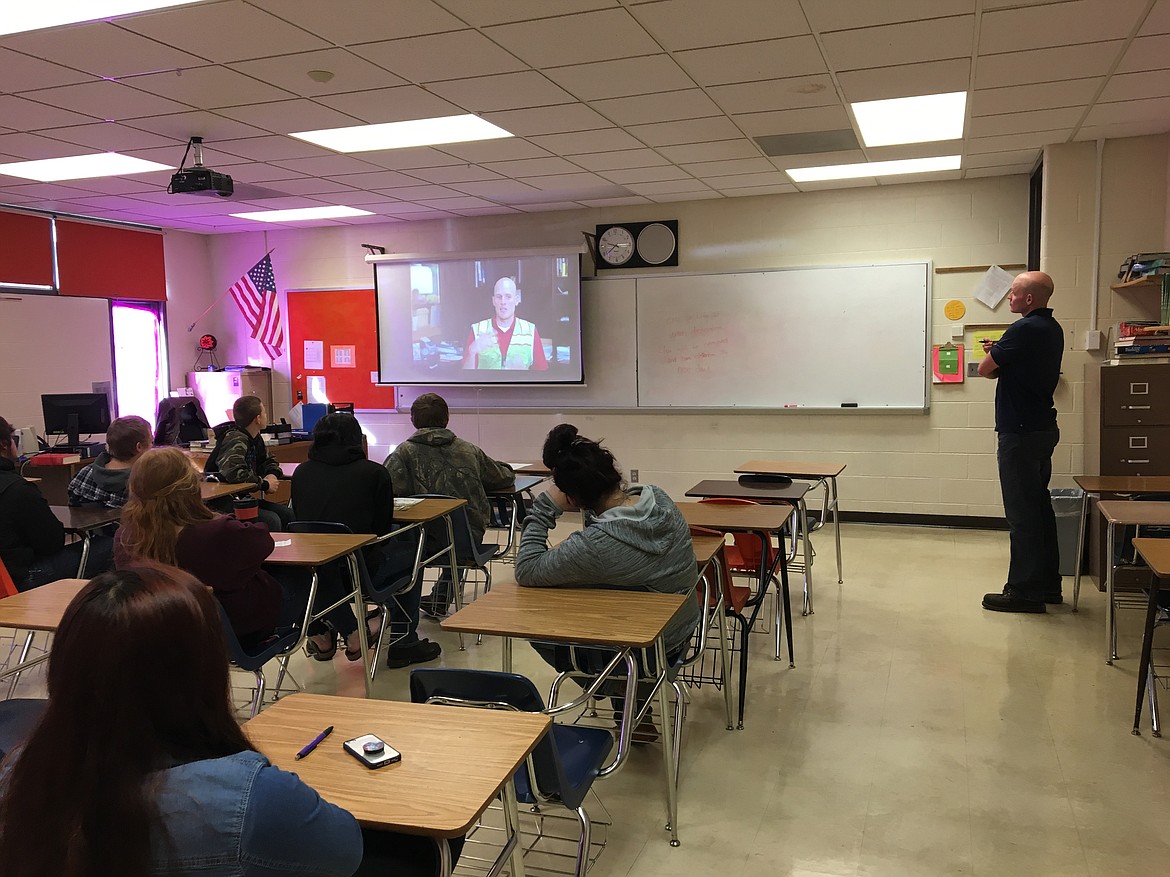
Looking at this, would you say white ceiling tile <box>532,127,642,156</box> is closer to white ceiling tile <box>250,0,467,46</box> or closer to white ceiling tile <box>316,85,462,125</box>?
white ceiling tile <box>316,85,462,125</box>

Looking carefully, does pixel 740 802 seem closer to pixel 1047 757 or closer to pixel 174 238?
pixel 1047 757

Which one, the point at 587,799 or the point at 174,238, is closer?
the point at 587,799

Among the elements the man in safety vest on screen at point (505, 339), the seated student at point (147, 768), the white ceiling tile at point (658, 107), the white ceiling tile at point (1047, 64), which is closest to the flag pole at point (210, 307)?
the man in safety vest on screen at point (505, 339)

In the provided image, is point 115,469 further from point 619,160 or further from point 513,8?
point 619,160

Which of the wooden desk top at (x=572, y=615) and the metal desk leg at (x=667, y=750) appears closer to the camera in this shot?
the wooden desk top at (x=572, y=615)

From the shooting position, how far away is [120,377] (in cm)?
822

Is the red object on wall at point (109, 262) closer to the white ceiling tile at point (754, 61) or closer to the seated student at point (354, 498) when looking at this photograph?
the seated student at point (354, 498)

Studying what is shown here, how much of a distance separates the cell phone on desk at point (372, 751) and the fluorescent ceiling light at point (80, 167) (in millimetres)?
5032

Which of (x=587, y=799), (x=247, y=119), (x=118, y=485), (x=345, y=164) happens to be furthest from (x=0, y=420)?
(x=587, y=799)

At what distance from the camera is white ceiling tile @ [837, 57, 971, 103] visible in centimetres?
389

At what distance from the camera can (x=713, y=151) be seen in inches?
218

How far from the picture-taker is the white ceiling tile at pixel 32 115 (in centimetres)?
424

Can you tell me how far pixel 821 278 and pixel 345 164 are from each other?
12.4ft

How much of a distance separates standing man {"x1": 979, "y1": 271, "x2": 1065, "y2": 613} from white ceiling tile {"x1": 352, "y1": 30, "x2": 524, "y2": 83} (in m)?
2.91
